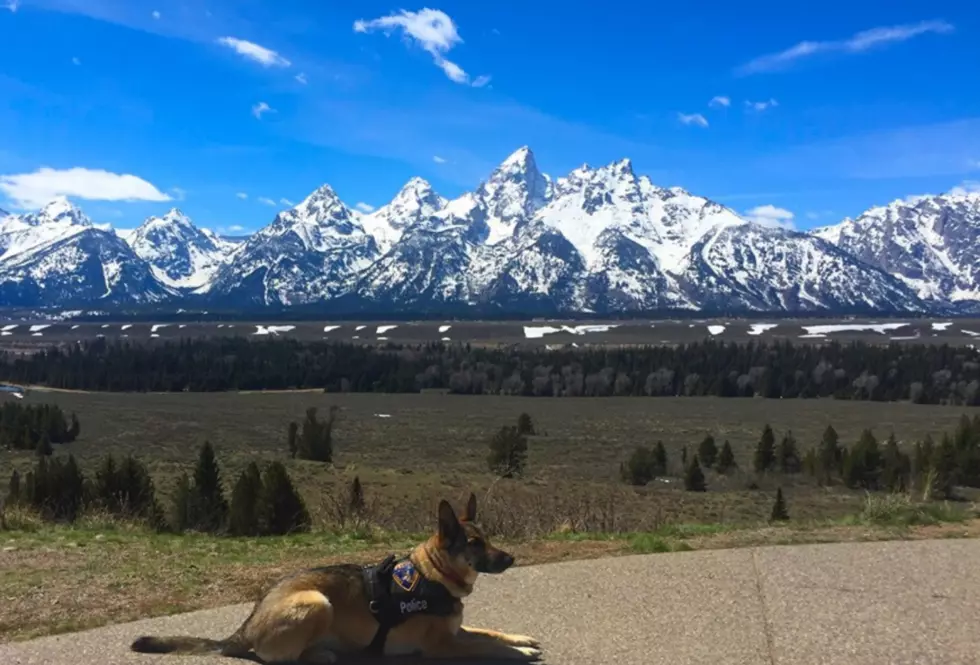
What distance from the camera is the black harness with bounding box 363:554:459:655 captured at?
221 inches

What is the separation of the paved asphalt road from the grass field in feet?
Answer: 2.36

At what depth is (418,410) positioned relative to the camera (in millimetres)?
82125

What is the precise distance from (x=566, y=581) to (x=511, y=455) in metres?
31.9

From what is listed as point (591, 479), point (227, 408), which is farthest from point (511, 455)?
point (227, 408)

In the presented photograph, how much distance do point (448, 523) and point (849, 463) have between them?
120 feet

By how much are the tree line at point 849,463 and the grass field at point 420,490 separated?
3.79 feet

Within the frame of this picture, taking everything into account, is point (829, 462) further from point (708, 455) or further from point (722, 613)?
point (722, 613)

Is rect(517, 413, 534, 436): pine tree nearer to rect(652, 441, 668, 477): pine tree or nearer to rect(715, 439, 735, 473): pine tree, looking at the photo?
rect(715, 439, 735, 473): pine tree

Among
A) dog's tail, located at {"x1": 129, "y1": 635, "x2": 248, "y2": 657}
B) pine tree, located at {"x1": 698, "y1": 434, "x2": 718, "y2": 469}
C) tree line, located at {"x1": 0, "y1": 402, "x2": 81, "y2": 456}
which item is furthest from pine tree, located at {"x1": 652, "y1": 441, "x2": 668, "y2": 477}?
dog's tail, located at {"x1": 129, "y1": 635, "x2": 248, "y2": 657}

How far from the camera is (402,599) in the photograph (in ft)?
18.5

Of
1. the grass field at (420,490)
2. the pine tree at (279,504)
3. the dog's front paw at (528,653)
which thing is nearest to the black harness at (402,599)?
the dog's front paw at (528,653)

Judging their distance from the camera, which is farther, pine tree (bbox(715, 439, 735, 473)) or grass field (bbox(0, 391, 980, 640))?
pine tree (bbox(715, 439, 735, 473))

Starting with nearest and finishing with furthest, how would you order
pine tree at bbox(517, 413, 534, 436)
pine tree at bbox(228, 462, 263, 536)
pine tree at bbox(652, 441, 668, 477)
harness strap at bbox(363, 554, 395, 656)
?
harness strap at bbox(363, 554, 395, 656) → pine tree at bbox(228, 462, 263, 536) → pine tree at bbox(652, 441, 668, 477) → pine tree at bbox(517, 413, 534, 436)

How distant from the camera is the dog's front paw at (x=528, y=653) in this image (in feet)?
18.9
